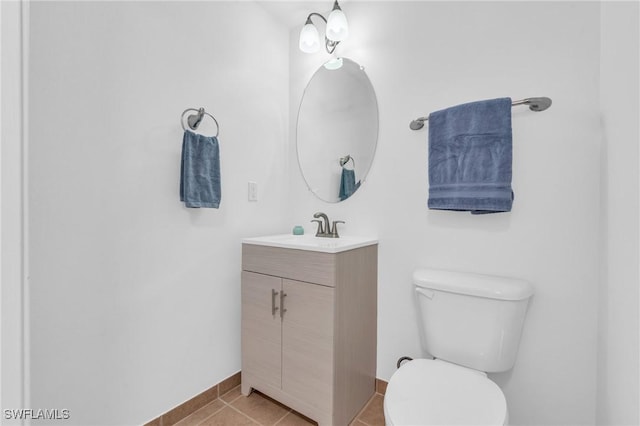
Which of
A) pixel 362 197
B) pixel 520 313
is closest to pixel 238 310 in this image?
pixel 362 197

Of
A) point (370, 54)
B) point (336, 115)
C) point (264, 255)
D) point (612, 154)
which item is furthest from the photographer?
point (336, 115)

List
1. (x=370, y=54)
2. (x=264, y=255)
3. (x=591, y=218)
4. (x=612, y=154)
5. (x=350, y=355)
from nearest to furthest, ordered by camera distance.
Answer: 1. (x=612, y=154)
2. (x=591, y=218)
3. (x=350, y=355)
4. (x=264, y=255)
5. (x=370, y=54)

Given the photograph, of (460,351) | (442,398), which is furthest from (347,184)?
(442,398)

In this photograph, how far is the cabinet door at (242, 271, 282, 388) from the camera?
1406mm

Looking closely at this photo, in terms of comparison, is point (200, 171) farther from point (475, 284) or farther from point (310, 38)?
point (475, 284)

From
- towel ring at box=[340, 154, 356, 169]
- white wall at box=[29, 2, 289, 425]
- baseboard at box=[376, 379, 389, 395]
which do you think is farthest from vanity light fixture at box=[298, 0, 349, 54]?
baseboard at box=[376, 379, 389, 395]

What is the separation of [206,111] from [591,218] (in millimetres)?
1773

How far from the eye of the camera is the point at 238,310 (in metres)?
1.63

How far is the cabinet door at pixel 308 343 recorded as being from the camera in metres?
1.24

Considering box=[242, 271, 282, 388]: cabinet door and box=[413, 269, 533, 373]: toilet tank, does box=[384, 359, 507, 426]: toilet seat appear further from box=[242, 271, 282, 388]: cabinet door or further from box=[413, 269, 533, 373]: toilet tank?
box=[242, 271, 282, 388]: cabinet door

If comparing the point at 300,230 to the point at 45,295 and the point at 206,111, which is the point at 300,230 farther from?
the point at 45,295

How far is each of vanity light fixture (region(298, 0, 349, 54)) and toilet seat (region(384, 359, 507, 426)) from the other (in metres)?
1.70

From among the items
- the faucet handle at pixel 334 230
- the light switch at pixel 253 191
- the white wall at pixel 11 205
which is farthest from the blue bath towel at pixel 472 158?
the white wall at pixel 11 205

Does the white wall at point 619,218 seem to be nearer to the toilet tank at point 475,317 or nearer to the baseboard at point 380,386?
the toilet tank at point 475,317
